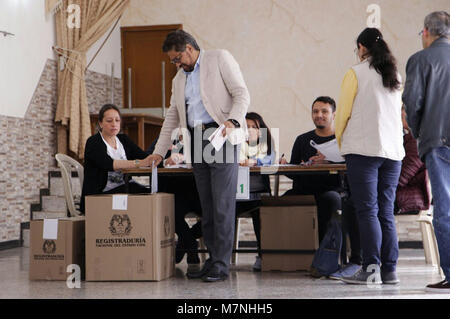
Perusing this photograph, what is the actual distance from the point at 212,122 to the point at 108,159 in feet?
2.68

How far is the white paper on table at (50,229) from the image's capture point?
3607mm

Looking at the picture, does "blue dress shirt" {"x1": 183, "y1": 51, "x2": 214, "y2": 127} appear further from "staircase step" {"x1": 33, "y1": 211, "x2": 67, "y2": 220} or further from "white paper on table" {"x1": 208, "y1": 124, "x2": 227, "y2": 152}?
"staircase step" {"x1": 33, "y1": 211, "x2": 67, "y2": 220}

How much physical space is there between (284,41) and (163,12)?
1516mm

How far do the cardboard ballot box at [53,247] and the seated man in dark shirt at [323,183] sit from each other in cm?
142

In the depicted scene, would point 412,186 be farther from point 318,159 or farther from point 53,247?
point 53,247

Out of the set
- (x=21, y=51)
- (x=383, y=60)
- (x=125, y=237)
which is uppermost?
(x=21, y=51)

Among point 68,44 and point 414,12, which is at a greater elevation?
point 414,12

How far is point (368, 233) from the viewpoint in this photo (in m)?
3.13

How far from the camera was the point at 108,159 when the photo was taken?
3914mm

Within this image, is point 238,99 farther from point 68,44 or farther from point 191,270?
point 68,44

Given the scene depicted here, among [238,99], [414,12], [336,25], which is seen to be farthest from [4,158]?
[414,12]

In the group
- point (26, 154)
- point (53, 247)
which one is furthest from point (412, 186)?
point (26, 154)

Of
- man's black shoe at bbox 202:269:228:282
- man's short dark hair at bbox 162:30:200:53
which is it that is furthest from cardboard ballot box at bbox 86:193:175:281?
man's short dark hair at bbox 162:30:200:53

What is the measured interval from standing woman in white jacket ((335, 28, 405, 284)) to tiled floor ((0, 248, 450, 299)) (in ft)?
0.66
